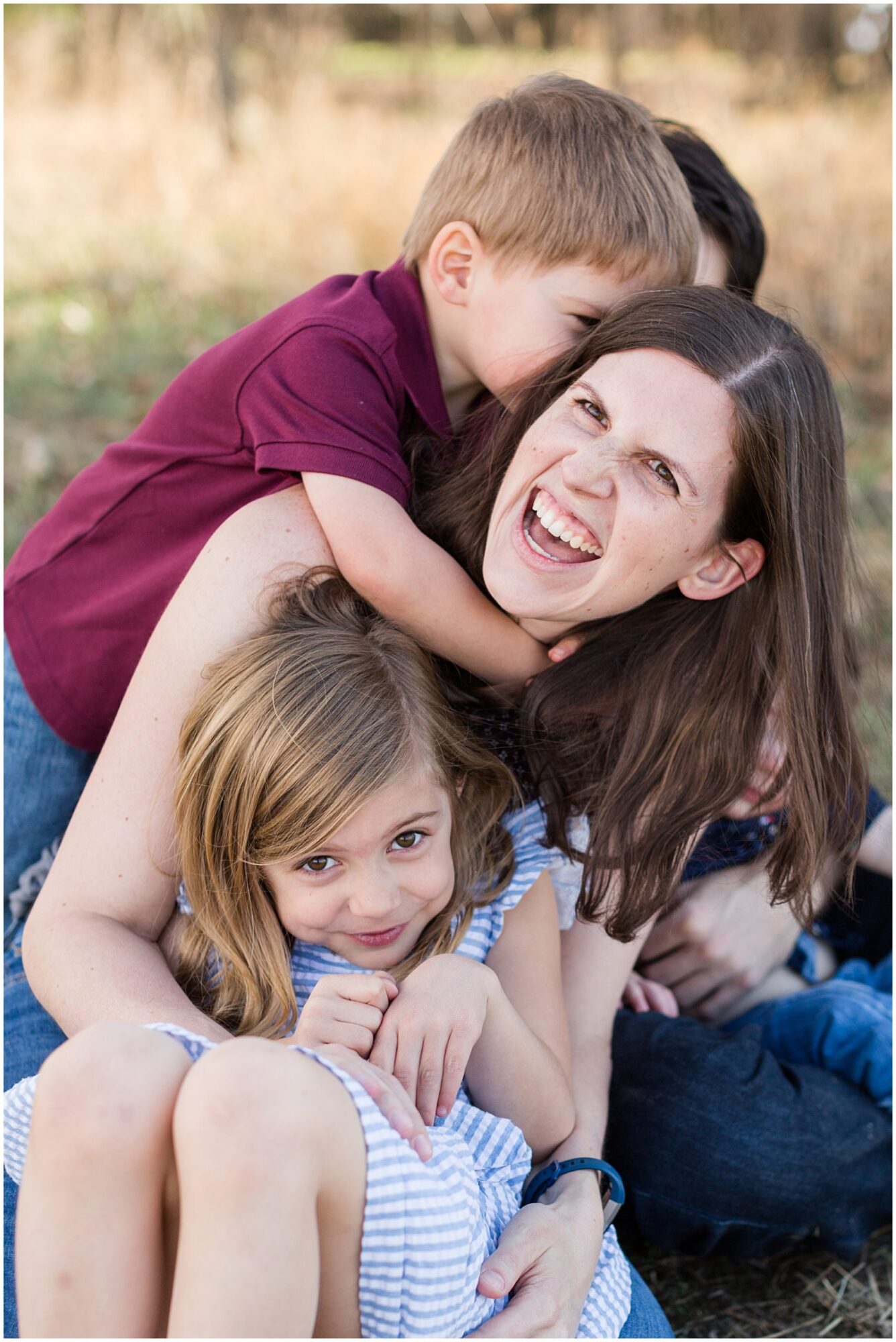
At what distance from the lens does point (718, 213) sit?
110 inches

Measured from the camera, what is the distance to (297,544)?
2.17 meters

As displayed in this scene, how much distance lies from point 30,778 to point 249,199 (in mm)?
5396

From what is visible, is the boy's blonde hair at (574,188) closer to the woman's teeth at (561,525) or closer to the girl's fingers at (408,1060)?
the woman's teeth at (561,525)

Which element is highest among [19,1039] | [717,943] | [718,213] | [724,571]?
[718,213]

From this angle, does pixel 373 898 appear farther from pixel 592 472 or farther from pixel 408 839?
pixel 592 472

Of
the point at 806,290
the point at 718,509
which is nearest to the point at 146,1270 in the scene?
the point at 718,509

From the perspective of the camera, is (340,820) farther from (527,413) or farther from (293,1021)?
(527,413)

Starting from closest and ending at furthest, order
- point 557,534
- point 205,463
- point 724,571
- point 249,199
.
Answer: point 557,534, point 724,571, point 205,463, point 249,199

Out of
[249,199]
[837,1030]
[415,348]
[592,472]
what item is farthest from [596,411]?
[249,199]

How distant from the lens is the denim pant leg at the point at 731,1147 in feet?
8.25

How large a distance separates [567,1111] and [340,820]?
64 cm

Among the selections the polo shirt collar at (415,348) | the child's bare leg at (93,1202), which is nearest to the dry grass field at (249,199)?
the polo shirt collar at (415,348)

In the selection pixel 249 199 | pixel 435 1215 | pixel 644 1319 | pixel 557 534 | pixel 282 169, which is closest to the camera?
pixel 435 1215

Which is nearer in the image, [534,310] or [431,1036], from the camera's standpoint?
[431,1036]
